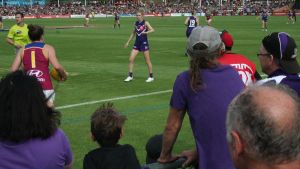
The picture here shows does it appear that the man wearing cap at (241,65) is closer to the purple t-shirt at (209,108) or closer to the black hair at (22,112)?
the purple t-shirt at (209,108)

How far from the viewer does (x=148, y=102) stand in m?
12.1

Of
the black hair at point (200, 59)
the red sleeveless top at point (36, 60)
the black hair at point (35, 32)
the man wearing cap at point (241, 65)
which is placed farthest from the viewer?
the red sleeveless top at point (36, 60)

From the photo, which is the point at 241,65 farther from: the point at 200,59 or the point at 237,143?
the point at 237,143

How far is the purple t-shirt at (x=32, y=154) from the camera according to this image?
3.34 metres

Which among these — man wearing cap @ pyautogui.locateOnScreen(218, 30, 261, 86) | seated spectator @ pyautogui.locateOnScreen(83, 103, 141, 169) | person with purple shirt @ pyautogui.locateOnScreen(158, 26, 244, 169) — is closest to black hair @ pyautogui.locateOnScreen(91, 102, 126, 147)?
seated spectator @ pyautogui.locateOnScreen(83, 103, 141, 169)

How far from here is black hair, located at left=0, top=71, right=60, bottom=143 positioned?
328 centimetres

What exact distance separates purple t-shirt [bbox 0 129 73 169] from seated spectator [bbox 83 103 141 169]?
1.61 ft

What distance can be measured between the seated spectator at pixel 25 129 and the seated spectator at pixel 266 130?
65.9 inches

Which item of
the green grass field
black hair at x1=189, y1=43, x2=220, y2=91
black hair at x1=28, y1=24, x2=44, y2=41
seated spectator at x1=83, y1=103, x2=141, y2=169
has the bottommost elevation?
the green grass field

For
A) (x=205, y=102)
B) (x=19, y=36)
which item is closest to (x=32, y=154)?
(x=205, y=102)

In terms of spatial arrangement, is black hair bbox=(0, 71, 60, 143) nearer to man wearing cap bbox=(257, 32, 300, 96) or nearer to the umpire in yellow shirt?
man wearing cap bbox=(257, 32, 300, 96)

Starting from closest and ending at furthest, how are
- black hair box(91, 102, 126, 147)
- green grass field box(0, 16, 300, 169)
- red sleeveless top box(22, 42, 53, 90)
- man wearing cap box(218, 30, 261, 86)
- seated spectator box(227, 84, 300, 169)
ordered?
seated spectator box(227, 84, 300, 169) < black hair box(91, 102, 126, 147) < man wearing cap box(218, 30, 261, 86) < red sleeveless top box(22, 42, 53, 90) < green grass field box(0, 16, 300, 169)

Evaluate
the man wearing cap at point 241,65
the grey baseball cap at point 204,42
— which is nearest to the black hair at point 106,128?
the grey baseball cap at point 204,42

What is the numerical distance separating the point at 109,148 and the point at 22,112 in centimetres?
90
